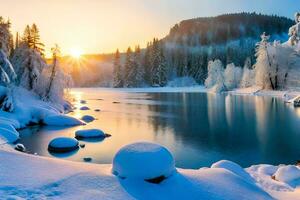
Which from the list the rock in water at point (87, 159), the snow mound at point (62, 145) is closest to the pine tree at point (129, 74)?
the snow mound at point (62, 145)

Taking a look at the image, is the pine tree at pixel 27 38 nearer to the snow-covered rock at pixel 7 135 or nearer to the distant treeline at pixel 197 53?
the snow-covered rock at pixel 7 135

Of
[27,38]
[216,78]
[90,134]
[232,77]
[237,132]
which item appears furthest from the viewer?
[216,78]

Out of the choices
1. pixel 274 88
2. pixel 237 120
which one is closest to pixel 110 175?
pixel 237 120

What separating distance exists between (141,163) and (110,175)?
0.96 meters

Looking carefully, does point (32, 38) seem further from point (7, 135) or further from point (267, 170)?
point (267, 170)

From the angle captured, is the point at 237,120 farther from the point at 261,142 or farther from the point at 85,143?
the point at 85,143

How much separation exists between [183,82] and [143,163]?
105 m

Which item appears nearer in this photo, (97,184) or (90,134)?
(97,184)

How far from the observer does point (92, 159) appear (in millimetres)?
19906

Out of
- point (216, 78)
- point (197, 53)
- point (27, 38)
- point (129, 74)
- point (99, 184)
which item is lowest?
point (99, 184)

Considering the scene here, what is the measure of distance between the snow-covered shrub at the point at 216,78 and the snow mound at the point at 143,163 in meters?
76.3

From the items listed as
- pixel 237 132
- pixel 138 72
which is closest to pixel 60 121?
pixel 237 132

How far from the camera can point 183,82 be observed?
372 feet

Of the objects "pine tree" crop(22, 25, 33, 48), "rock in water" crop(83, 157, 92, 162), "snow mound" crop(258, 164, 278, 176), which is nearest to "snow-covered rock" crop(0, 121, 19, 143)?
"rock in water" crop(83, 157, 92, 162)
